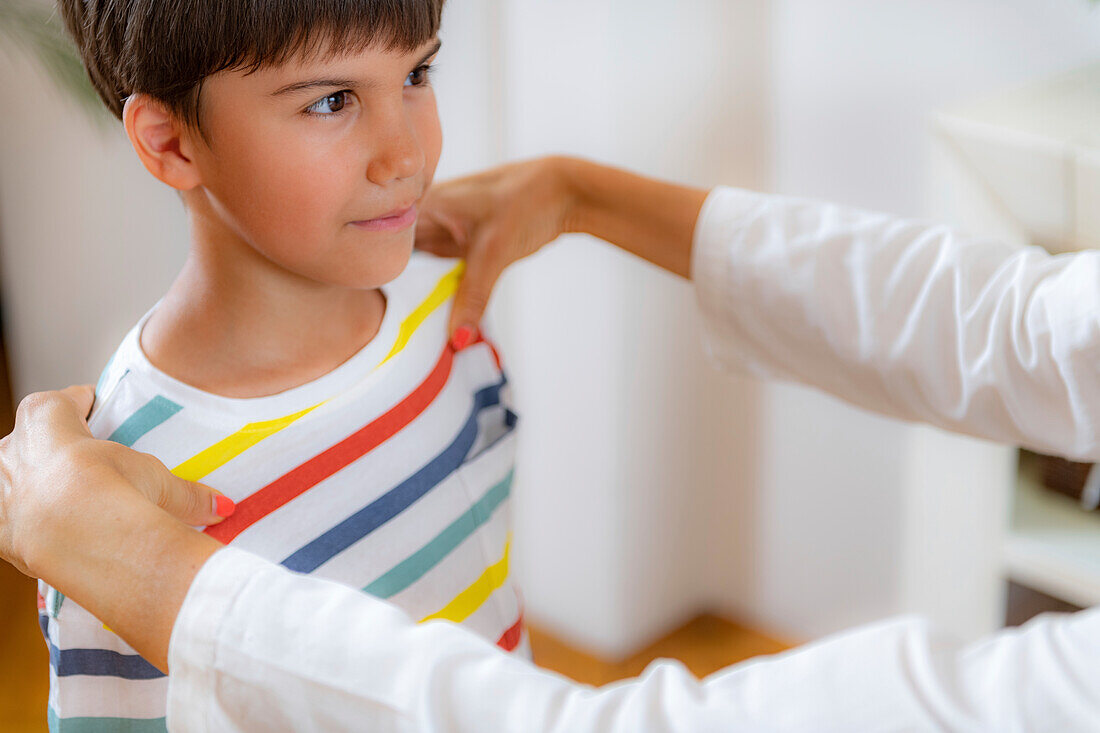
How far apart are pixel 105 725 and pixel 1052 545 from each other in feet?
2.89

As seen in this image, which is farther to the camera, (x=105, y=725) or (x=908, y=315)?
(x=908, y=315)

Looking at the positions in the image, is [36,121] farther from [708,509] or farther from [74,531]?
[708,509]

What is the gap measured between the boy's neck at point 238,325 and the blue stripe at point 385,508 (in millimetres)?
92

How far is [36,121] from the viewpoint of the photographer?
0.71 metres

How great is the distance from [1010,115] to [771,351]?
1.35 feet

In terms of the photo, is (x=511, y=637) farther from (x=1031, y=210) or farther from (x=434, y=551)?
(x=1031, y=210)

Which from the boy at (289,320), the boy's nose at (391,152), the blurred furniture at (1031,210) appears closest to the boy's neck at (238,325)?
the boy at (289,320)

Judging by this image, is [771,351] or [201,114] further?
[771,351]

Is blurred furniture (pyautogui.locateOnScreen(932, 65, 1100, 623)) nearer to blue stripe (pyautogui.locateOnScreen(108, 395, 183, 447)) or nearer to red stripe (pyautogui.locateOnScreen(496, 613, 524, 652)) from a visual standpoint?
red stripe (pyautogui.locateOnScreen(496, 613, 524, 652))

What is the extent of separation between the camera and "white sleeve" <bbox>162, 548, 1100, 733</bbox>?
439 mm

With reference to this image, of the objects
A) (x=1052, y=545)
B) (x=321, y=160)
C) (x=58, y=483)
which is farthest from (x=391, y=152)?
(x=1052, y=545)

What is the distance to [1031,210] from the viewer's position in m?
0.96

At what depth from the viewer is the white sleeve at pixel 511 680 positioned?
1.44 feet

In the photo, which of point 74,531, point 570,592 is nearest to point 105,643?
point 74,531
